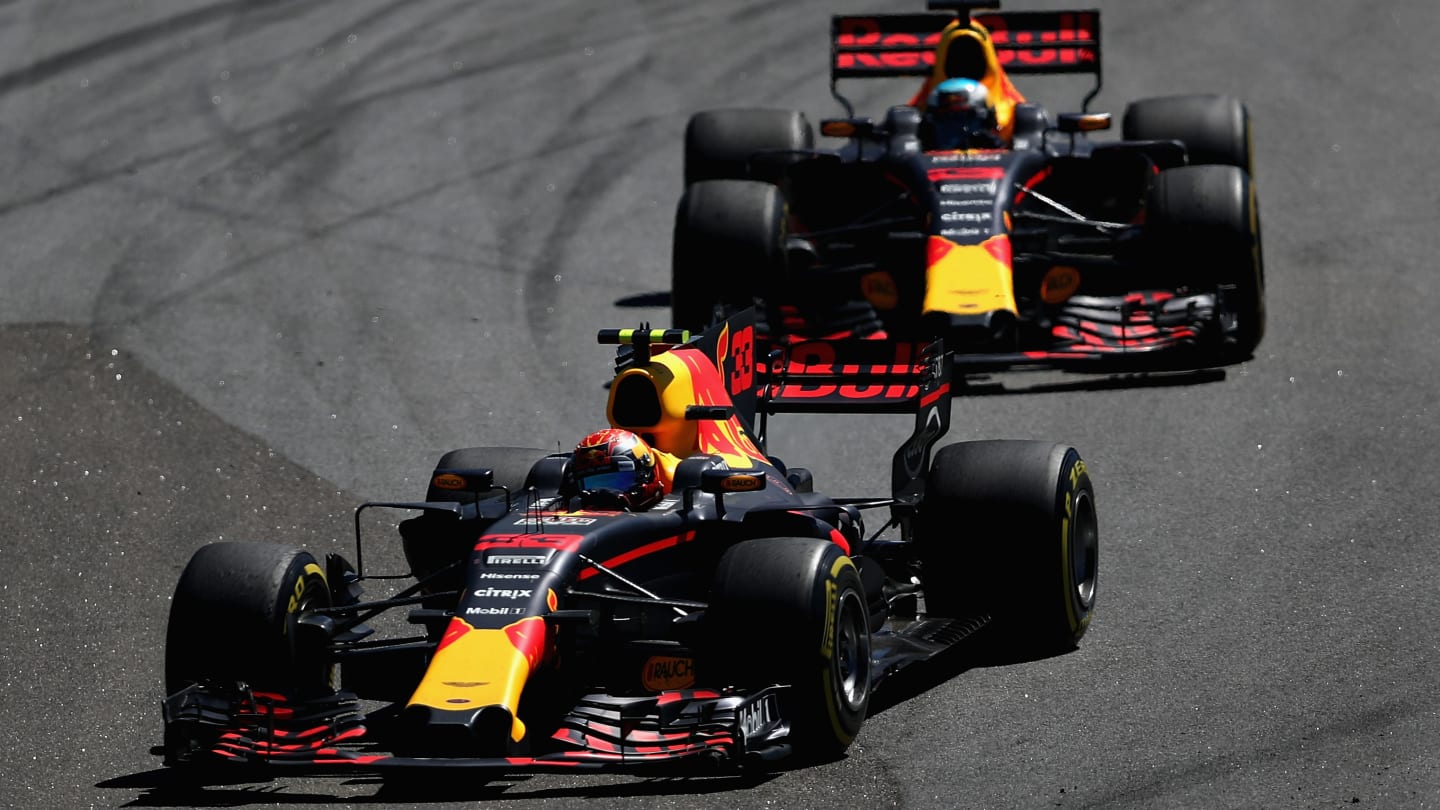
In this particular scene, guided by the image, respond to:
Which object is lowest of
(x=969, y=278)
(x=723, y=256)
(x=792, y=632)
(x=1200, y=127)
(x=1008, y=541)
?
(x=792, y=632)

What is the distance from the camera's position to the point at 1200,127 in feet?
67.7

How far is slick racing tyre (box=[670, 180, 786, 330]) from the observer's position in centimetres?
1845

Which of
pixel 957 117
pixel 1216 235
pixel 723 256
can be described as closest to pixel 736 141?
pixel 957 117

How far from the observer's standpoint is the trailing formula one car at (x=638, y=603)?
10633 millimetres

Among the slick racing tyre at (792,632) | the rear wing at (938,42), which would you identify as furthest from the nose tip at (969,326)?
the slick racing tyre at (792,632)

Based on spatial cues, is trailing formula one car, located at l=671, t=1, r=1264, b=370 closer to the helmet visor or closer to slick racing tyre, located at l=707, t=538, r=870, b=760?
the helmet visor

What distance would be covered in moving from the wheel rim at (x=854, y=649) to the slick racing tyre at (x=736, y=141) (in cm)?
982

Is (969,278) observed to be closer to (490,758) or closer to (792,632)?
(792,632)

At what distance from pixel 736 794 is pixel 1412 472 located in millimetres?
6947

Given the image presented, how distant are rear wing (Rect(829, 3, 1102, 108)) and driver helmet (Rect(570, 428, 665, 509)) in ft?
31.7

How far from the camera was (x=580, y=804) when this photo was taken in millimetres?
10297

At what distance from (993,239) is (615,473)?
706 cm

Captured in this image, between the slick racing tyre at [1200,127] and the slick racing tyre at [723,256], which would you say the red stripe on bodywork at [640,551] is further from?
the slick racing tyre at [1200,127]

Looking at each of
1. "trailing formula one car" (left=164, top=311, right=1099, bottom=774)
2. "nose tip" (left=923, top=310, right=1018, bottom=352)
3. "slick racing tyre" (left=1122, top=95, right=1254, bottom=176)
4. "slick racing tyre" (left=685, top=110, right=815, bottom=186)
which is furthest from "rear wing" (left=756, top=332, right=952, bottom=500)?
"slick racing tyre" (left=1122, top=95, right=1254, bottom=176)
